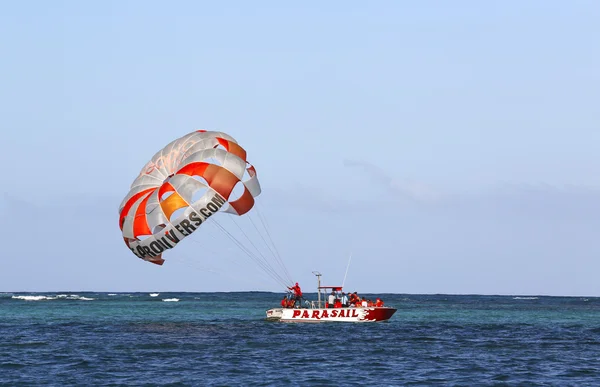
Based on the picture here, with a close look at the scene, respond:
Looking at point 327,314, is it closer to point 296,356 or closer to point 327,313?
point 327,313

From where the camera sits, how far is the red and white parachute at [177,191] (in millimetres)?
35406

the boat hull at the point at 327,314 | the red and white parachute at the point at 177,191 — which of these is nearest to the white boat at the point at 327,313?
the boat hull at the point at 327,314

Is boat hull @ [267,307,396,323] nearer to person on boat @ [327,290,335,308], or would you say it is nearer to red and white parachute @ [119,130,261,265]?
person on boat @ [327,290,335,308]

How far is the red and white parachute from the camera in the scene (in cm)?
3541

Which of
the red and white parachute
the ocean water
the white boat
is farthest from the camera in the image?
the white boat

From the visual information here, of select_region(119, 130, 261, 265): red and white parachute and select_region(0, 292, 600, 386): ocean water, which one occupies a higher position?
select_region(119, 130, 261, 265): red and white parachute

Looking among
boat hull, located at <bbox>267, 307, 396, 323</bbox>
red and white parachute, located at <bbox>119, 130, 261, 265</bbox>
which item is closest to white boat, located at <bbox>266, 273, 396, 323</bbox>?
boat hull, located at <bbox>267, 307, 396, 323</bbox>

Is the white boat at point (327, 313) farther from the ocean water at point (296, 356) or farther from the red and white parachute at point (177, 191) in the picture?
the red and white parachute at point (177, 191)

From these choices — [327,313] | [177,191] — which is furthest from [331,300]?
[177,191]

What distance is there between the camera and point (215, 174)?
3619 centimetres

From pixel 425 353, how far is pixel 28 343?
16.5m

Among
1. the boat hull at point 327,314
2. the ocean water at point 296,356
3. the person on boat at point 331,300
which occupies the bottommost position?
the ocean water at point 296,356

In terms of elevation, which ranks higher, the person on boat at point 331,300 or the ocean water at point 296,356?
the person on boat at point 331,300

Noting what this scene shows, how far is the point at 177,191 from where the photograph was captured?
3534 centimetres
